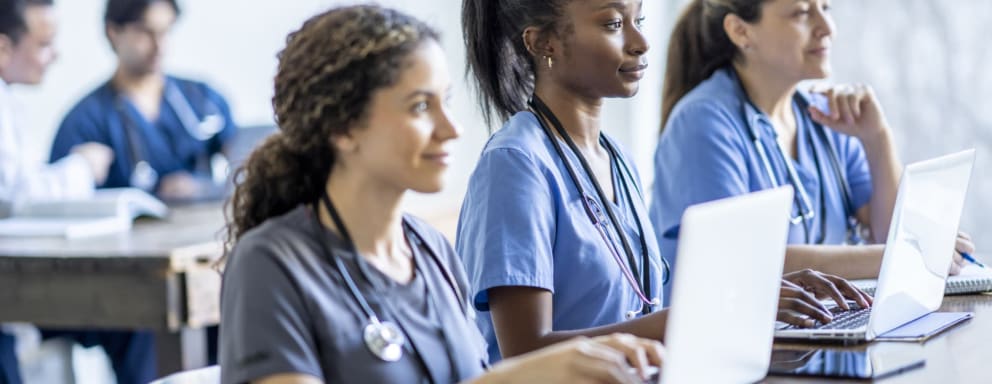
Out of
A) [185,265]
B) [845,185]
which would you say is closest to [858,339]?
[845,185]

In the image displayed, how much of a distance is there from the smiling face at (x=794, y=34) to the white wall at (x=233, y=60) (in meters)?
2.07

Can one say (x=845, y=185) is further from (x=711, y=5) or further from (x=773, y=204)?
(x=773, y=204)

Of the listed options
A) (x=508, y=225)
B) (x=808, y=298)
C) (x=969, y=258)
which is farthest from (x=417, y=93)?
(x=969, y=258)

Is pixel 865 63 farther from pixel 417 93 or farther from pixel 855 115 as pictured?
pixel 417 93

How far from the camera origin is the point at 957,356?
159 cm

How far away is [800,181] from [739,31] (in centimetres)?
32

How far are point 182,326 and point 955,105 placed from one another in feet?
8.79

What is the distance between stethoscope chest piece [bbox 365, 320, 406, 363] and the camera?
4.44 feet

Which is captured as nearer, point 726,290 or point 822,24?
point 726,290

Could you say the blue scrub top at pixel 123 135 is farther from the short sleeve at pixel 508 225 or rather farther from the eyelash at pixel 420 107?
the eyelash at pixel 420 107

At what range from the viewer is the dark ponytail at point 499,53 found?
1.91 meters

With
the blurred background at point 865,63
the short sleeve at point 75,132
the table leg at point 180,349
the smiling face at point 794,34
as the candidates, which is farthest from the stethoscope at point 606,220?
the short sleeve at point 75,132

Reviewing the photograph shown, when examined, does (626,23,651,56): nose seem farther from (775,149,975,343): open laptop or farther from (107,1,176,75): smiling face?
(107,1,176,75): smiling face

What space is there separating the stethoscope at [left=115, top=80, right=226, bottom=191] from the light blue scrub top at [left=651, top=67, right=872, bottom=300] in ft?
7.07
